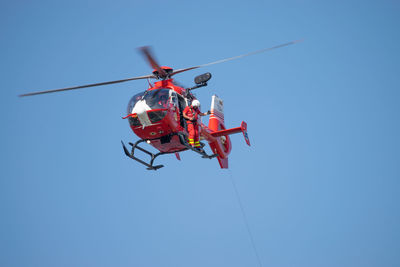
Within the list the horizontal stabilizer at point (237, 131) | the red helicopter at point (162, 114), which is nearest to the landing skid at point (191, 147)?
the red helicopter at point (162, 114)

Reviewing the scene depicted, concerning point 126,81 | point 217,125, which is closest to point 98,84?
point 126,81

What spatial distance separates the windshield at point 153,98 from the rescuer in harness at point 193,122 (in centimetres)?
97

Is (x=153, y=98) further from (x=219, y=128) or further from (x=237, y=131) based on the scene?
(x=219, y=128)

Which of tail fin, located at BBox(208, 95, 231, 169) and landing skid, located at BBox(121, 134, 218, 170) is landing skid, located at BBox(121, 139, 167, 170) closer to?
landing skid, located at BBox(121, 134, 218, 170)

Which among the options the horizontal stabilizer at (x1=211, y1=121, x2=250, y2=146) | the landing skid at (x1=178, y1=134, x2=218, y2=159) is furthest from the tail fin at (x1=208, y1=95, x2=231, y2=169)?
the landing skid at (x1=178, y1=134, x2=218, y2=159)

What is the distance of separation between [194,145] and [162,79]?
2498mm

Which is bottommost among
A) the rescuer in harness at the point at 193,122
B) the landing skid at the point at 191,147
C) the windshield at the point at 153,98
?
the landing skid at the point at 191,147

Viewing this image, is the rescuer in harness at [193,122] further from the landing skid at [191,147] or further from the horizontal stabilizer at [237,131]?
the horizontal stabilizer at [237,131]

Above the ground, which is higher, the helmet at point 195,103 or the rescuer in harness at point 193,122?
the helmet at point 195,103

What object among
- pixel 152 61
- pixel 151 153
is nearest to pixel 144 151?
pixel 151 153

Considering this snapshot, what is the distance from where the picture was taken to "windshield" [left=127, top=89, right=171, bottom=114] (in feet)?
53.7

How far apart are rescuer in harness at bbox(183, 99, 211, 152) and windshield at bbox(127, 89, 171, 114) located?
97cm

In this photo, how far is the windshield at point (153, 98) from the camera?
1638cm

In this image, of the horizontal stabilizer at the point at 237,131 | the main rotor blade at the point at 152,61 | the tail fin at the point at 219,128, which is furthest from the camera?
the tail fin at the point at 219,128
